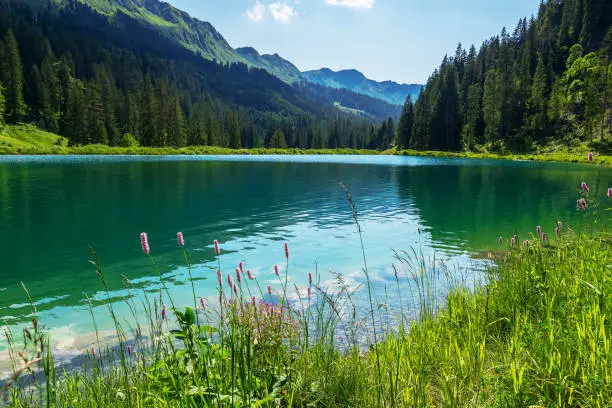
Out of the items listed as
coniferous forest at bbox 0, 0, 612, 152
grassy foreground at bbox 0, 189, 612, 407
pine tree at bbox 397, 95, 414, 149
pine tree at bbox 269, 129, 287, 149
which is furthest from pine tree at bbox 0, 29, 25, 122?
grassy foreground at bbox 0, 189, 612, 407

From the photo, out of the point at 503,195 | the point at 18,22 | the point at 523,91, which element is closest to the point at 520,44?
the point at 523,91

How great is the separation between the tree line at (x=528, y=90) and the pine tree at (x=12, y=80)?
485 ft

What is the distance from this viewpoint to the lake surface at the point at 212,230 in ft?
39.6

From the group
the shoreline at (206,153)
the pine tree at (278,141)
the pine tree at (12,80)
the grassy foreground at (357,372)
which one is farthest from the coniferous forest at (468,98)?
the grassy foreground at (357,372)

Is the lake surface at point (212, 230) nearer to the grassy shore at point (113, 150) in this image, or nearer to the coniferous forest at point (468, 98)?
the grassy shore at point (113, 150)

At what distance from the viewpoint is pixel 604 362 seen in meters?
3.02

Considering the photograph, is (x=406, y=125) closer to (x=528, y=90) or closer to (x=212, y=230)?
(x=528, y=90)

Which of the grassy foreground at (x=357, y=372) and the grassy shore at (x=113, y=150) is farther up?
the grassy shore at (x=113, y=150)

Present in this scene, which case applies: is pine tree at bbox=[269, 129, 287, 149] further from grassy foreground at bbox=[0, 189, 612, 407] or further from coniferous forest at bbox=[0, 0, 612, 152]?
grassy foreground at bbox=[0, 189, 612, 407]

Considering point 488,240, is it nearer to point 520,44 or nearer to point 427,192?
point 427,192

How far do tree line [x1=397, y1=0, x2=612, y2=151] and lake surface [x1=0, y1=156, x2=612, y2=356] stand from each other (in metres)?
91.5

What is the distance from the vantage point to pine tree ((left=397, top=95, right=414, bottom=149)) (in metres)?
165

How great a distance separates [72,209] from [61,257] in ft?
39.3

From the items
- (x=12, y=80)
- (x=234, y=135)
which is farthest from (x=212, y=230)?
(x=12, y=80)
